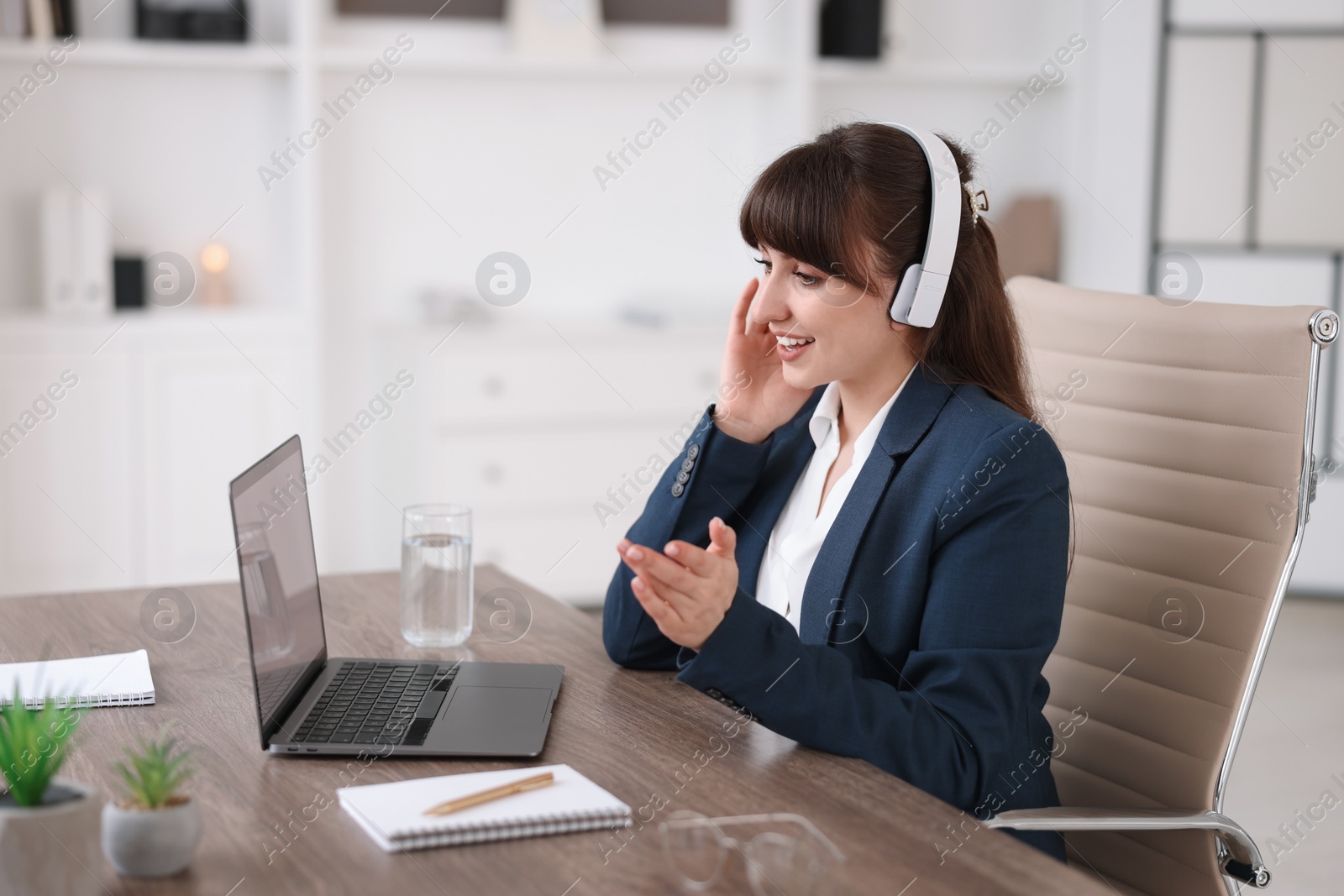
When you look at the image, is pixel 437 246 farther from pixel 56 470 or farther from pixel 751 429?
pixel 751 429

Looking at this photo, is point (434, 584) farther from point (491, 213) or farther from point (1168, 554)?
point (491, 213)

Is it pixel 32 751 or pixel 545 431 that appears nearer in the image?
pixel 32 751

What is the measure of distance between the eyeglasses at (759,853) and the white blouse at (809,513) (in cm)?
53

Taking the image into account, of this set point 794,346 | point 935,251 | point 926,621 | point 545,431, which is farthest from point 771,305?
point 545,431

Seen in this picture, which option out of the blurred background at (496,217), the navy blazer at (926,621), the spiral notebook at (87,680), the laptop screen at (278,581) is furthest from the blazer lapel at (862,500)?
the blurred background at (496,217)

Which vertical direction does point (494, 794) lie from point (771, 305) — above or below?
below

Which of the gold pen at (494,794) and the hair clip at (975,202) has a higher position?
the hair clip at (975,202)

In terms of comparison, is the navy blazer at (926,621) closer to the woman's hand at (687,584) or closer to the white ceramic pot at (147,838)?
the woman's hand at (687,584)

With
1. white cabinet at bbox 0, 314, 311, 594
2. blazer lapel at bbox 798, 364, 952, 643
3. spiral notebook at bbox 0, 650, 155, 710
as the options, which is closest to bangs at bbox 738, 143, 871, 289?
blazer lapel at bbox 798, 364, 952, 643

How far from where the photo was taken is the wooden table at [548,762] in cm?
99

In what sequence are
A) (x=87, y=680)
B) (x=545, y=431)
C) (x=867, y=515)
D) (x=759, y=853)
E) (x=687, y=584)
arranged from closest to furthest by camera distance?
(x=759, y=853) < (x=687, y=584) < (x=87, y=680) < (x=867, y=515) < (x=545, y=431)

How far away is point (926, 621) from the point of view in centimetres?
140

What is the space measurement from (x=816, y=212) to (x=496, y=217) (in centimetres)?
293

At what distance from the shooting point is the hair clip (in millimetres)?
1612
